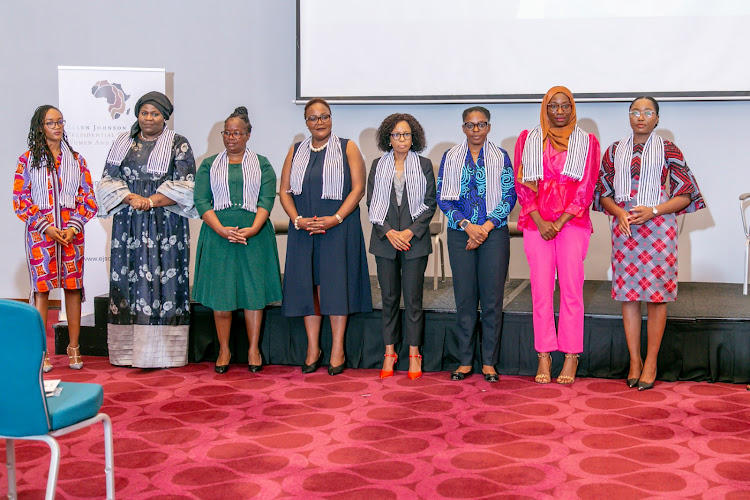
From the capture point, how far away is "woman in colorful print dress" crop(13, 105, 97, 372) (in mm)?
4703

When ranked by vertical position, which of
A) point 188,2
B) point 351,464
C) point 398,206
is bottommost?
point 351,464

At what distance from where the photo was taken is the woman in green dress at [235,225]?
463 centimetres

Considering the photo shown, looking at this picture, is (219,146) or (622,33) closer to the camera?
(622,33)

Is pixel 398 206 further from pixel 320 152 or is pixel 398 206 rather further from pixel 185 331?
pixel 185 331

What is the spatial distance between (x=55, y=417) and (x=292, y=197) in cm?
254

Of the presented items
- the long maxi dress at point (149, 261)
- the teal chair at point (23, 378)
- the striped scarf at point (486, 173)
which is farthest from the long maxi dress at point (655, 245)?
the teal chair at point (23, 378)

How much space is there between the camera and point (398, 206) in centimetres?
451

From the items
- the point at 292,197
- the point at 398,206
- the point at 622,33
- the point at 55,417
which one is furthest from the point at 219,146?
the point at 55,417

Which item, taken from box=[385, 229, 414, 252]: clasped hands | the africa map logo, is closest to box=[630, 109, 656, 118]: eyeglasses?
box=[385, 229, 414, 252]: clasped hands

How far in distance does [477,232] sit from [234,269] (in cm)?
149

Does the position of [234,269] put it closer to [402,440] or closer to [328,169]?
[328,169]

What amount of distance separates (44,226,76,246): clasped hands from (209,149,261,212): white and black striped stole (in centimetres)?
93

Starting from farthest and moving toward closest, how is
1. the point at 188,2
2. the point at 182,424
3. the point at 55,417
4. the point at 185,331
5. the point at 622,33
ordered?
the point at 188,2
the point at 622,33
the point at 185,331
the point at 182,424
the point at 55,417

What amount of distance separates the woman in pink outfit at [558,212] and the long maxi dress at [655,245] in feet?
0.73
